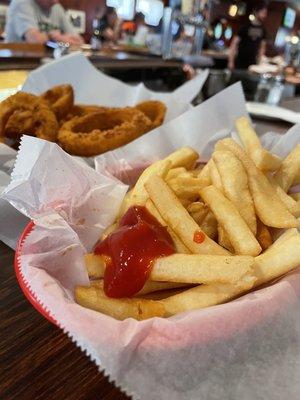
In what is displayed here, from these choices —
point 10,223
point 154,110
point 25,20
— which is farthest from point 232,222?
point 25,20

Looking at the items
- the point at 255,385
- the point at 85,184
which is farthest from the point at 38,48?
the point at 255,385

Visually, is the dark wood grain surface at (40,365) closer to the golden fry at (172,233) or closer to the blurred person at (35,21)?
the golden fry at (172,233)

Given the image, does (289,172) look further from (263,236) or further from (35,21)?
(35,21)

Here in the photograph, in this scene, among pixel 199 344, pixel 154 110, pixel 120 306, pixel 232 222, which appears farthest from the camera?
pixel 154 110

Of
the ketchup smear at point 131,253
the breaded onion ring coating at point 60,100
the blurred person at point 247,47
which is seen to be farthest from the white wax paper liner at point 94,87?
the blurred person at point 247,47

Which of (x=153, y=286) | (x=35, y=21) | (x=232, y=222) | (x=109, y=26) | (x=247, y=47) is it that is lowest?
(x=109, y=26)

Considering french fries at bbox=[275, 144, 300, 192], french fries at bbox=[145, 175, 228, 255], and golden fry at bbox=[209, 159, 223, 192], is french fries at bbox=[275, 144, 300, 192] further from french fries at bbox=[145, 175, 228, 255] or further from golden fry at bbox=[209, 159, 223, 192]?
french fries at bbox=[145, 175, 228, 255]

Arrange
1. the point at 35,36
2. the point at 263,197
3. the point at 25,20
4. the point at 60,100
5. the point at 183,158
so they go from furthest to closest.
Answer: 1. the point at 25,20
2. the point at 35,36
3. the point at 60,100
4. the point at 183,158
5. the point at 263,197
